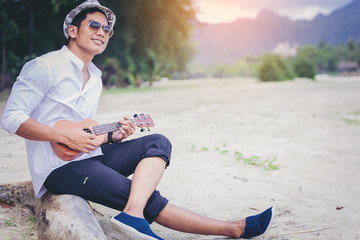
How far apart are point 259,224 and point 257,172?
1898mm

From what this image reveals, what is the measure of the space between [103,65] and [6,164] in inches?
661

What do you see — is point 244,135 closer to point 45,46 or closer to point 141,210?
point 141,210

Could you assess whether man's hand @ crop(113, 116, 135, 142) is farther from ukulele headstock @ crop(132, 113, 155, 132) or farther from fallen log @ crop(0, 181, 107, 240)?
fallen log @ crop(0, 181, 107, 240)

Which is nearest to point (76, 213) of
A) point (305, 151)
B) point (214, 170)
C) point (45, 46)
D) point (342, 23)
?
point (214, 170)

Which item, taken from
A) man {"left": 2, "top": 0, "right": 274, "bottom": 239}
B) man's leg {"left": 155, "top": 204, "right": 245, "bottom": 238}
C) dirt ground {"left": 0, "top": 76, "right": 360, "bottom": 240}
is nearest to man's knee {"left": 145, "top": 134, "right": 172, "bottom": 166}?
man {"left": 2, "top": 0, "right": 274, "bottom": 239}

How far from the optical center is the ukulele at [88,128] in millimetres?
2295

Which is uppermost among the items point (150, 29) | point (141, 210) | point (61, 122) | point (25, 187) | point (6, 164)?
point (150, 29)

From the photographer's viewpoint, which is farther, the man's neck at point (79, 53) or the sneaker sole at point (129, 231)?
the man's neck at point (79, 53)

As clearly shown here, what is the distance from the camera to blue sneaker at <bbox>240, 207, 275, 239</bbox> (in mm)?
2436

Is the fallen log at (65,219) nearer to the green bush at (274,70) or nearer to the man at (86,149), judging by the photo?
the man at (86,149)

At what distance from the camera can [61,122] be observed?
2359 millimetres

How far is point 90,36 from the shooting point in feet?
8.22

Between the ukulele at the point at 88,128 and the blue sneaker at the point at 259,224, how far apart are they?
39.8 inches

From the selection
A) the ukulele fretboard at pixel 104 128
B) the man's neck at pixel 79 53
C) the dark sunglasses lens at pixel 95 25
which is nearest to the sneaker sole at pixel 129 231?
the ukulele fretboard at pixel 104 128
